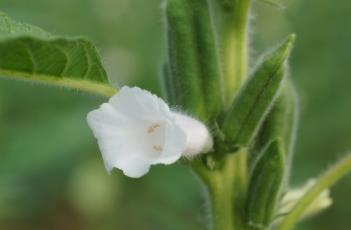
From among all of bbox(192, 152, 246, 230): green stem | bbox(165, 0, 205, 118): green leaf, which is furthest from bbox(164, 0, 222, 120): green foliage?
bbox(192, 152, 246, 230): green stem

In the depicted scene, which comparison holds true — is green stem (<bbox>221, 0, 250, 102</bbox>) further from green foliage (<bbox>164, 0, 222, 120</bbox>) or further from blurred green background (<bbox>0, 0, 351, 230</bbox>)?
blurred green background (<bbox>0, 0, 351, 230</bbox>)

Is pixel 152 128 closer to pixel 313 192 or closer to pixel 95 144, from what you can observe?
pixel 313 192

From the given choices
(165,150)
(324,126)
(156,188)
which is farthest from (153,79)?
(165,150)

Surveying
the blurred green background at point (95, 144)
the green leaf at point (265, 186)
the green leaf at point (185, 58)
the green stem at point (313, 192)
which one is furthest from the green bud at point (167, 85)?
the blurred green background at point (95, 144)

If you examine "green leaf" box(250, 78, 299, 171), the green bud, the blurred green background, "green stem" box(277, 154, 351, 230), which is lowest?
the blurred green background

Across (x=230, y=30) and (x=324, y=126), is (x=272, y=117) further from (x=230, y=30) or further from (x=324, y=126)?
(x=324, y=126)

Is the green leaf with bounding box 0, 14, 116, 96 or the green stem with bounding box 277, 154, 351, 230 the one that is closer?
the green leaf with bounding box 0, 14, 116, 96

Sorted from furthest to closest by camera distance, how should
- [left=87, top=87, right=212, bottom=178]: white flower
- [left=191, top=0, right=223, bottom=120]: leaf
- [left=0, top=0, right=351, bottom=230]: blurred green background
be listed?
1. [left=0, top=0, right=351, bottom=230]: blurred green background
2. [left=191, top=0, right=223, bottom=120]: leaf
3. [left=87, top=87, right=212, bottom=178]: white flower
